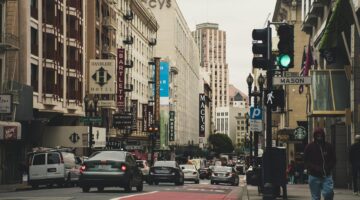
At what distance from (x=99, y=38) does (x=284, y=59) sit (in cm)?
6078

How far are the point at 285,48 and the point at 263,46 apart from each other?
123 centimetres

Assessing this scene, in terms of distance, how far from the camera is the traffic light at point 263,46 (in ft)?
64.2

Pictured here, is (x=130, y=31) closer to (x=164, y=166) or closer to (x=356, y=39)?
(x=164, y=166)

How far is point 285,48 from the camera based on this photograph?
18.4 metres

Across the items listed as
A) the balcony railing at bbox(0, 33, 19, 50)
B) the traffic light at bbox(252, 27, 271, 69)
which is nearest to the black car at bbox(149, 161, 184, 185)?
the balcony railing at bbox(0, 33, 19, 50)

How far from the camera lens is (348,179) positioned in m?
35.3

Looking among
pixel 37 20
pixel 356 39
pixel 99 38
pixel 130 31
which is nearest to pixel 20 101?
pixel 37 20

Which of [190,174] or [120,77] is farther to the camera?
[120,77]

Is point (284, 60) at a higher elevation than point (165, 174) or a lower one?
higher

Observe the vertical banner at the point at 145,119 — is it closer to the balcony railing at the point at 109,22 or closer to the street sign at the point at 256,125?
the balcony railing at the point at 109,22

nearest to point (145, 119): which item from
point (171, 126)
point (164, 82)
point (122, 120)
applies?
point (122, 120)

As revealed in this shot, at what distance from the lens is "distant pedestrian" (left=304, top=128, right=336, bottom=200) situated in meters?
14.5

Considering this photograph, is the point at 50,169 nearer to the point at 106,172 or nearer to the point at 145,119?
the point at 106,172

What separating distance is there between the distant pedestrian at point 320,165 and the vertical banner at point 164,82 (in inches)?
4663
